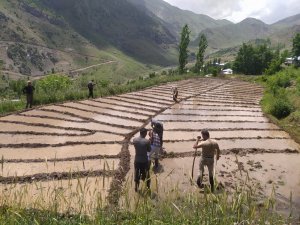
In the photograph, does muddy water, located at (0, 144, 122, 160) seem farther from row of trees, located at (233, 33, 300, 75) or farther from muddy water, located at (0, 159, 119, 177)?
row of trees, located at (233, 33, 300, 75)

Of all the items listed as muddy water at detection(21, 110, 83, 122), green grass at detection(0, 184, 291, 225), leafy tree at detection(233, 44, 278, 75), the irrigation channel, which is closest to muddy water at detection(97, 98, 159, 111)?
→ the irrigation channel

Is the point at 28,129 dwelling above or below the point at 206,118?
below

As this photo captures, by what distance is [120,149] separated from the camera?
493 inches

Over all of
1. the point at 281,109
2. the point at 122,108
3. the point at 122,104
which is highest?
the point at 281,109

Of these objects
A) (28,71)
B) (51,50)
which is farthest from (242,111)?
(51,50)

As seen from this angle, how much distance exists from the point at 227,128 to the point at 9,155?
32.0 feet

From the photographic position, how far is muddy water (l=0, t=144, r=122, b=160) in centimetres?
1168

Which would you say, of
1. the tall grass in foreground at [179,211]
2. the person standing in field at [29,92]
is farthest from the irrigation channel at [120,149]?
the person standing in field at [29,92]

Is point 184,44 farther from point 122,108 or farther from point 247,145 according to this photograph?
point 247,145

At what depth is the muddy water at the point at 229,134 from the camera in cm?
1480

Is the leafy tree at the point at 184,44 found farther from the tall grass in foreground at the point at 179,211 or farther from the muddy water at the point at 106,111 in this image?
the tall grass in foreground at the point at 179,211

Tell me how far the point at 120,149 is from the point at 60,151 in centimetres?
205

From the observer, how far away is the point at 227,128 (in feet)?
55.3

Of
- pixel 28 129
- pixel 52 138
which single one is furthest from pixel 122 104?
pixel 52 138
